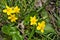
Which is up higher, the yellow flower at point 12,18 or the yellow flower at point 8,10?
the yellow flower at point 8,10

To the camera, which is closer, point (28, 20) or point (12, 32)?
point (12, 32)

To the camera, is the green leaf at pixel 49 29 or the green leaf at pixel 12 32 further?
the green leaf at pixel 49 29

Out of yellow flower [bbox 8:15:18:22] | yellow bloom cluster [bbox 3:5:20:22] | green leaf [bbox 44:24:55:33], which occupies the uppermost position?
yellow bloom cluster [bbox 3:5:20:22]

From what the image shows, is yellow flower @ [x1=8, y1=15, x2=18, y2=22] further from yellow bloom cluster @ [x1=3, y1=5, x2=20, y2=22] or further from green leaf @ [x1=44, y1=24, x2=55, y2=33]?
green leaf @ [x1=44, y1=24, x2=55, y2=33]

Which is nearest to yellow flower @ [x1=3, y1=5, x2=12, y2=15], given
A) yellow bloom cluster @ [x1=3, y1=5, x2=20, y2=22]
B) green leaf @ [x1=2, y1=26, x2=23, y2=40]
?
yellow bloom cluster @ [x1=3, y1=5, x2=20, y2=22]

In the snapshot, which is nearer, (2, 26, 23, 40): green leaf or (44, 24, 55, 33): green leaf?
(2, 26, 23, 40): green leaf

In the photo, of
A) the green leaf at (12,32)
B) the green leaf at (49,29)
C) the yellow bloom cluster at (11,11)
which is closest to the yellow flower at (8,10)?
the yellow bloom cluster at (11,11)

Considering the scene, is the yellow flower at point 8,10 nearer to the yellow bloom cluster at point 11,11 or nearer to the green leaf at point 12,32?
the yellow bloom cluster at point 11,11

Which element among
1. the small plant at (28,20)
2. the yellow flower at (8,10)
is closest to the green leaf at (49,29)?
the small plant at (28,20)

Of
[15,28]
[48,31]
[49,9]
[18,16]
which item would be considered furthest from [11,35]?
[49,9]

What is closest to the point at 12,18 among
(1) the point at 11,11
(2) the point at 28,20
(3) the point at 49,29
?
(1) the point at 11,11

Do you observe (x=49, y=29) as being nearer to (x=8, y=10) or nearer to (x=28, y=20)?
(x=28, y=20)

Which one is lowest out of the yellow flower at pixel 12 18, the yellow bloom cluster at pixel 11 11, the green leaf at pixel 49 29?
the green leaf at pixel 49 29
